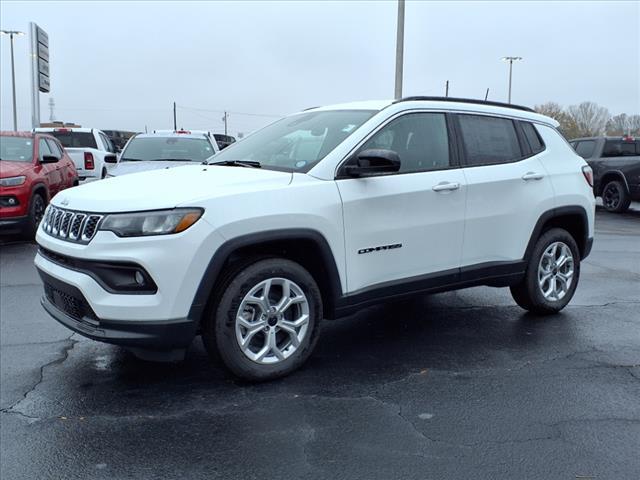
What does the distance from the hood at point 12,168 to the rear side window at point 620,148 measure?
13235 mm

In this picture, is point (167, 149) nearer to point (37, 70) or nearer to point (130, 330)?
point (130, 330)

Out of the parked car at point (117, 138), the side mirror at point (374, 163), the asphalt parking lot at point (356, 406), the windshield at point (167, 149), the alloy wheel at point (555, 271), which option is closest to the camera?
the asphalt parking lot at point (356, 406)

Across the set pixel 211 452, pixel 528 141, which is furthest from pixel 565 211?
pixel 211 452

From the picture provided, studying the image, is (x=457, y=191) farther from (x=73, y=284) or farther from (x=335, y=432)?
(x=73, y=284)

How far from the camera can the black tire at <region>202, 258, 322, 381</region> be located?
12.5 feet

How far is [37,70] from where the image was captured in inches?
1137

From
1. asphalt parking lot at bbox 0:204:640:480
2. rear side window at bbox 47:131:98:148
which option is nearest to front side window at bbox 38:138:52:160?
asphalt parking lot at bbox 0:204:640:480

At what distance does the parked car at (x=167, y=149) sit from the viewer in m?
10.6

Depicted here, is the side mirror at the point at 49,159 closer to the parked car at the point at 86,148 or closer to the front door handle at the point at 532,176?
A: the parked car at the point at 86,148

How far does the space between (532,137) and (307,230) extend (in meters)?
2.63

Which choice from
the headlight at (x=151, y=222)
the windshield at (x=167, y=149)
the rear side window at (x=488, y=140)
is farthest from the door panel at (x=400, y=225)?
the windshield at (x=167, y=149)

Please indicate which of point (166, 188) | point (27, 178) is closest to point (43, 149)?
point (27, 178)

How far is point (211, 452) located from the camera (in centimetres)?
321

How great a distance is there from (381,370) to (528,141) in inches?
98.3
